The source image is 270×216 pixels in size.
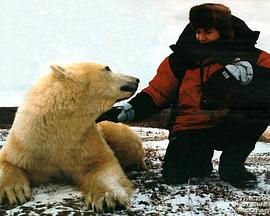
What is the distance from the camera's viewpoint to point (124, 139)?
4.73 m

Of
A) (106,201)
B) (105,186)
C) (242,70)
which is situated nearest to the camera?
(106,201)

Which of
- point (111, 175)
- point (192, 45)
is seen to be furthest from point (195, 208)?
point (192, 45)

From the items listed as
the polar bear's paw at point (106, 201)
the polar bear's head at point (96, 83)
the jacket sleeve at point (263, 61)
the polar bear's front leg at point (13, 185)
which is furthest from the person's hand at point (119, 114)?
the jacket sleeve at point (263, 61)

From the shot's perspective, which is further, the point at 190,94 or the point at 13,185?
the point at 190,94

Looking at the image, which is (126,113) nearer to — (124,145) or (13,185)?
(124,145)

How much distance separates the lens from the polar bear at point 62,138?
11.9 ft

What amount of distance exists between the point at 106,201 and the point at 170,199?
53 centimetres

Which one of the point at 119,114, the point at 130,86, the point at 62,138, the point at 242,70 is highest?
the point at 242,70

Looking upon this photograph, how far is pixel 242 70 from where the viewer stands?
379 centimetres

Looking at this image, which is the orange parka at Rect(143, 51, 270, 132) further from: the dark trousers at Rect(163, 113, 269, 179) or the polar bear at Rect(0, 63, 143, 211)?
the polar bear at Rect(0, 63, 143, 211)

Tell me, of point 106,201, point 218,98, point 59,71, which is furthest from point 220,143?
point 59,71

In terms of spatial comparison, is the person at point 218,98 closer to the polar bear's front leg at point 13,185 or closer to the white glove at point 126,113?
the white glove at point 126,113

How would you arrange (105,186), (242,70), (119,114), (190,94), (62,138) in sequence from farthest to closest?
1. (119,114)
2. (190,94)
3. (242,70)
4. (62,138)
5. (105,186)

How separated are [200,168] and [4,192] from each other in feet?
5.90
